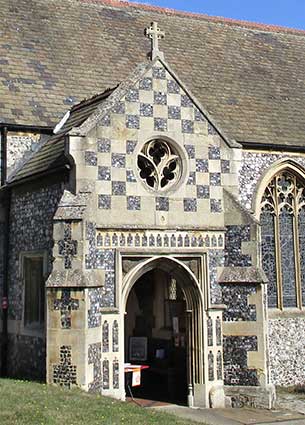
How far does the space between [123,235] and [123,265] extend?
1.74ft

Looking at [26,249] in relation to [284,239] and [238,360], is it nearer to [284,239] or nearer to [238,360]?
[238,360]

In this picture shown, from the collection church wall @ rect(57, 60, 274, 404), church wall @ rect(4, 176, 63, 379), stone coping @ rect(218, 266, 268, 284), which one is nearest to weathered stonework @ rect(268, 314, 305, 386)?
church wall @ rect(57, 60, 274, 404)

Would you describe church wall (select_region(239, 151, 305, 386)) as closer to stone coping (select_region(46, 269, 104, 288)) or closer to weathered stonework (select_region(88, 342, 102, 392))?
weathered stonework (select_region(88, 342, 102, 392))

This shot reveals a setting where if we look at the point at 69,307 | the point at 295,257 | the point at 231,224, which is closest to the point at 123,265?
the point at 69,307

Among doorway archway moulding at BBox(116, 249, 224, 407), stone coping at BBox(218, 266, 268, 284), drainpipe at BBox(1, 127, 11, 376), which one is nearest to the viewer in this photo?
doorway archway moulding at BBox(116, 249, 224, 407)

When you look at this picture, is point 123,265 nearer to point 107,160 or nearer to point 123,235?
point 123,235

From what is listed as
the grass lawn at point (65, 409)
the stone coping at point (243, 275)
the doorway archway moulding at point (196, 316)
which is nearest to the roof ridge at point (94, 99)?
the doorway archway moulding at point (196, 316)

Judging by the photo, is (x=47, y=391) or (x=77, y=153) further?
(x=77, y=153)

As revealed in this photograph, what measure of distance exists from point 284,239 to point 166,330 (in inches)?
149

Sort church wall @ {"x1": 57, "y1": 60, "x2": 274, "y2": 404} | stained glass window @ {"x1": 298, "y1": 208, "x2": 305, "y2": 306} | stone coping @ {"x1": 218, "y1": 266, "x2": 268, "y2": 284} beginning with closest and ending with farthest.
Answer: church wall @ {"x1": 57, "y1": 60, "x2": 274, "y2": 404}
stone coping @ {"x1": 218, "y1": 266, "x2": 268, "y2": 284}
stained glass window @ {"x1": 298, "y1": 208, "x2": 305, "y2": 306}

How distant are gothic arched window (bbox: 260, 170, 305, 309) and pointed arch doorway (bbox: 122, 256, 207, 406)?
271 cm

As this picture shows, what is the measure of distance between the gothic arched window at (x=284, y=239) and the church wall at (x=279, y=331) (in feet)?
1.32

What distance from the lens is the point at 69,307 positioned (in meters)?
10.5

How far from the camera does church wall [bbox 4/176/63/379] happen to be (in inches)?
466
